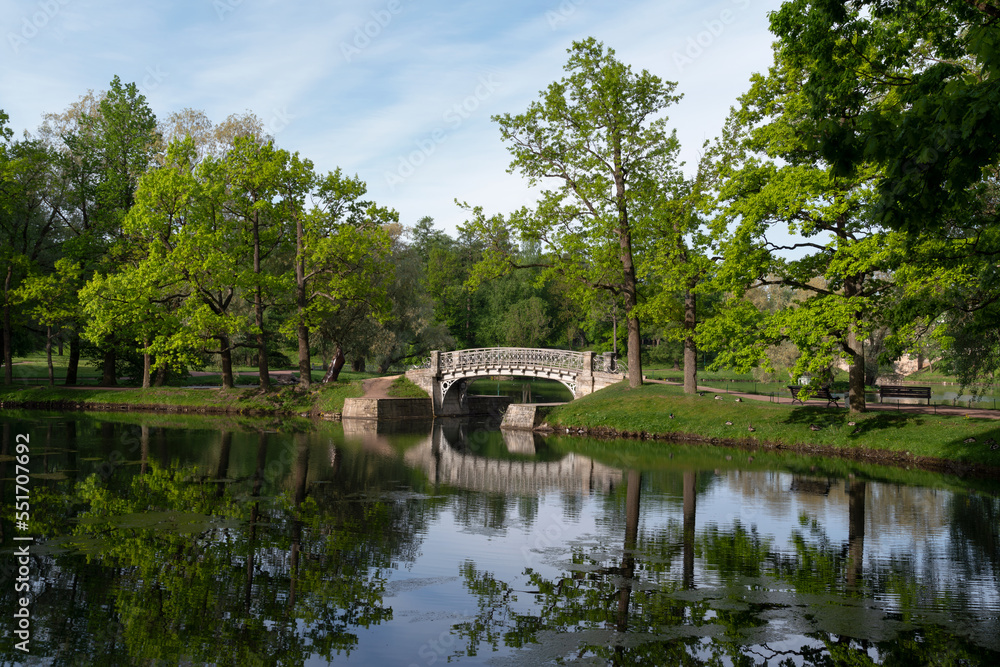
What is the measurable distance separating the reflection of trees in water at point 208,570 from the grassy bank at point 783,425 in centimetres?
1606

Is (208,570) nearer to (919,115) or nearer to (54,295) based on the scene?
(919,115)

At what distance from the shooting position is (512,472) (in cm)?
2283

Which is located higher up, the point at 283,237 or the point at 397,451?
the point at 283,237

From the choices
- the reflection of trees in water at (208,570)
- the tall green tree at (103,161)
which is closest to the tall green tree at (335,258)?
the tall green tree at (103,161)

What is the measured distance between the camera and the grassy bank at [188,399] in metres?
40.6

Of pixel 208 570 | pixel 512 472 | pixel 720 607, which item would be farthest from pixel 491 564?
pixel 512 472

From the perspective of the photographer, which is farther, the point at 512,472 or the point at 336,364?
the point at 336,364

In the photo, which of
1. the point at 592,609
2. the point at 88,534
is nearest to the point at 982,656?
the point at 592,609

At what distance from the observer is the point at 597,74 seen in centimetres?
3409

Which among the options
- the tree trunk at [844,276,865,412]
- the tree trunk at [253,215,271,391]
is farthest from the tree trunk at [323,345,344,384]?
the tree trunk at [844,276,865,412]

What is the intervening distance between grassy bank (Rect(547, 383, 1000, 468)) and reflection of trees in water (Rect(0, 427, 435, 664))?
52.7 feet

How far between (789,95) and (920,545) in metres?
17.2

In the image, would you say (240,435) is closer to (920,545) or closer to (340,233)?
(340,233)

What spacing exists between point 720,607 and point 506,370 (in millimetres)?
32091
